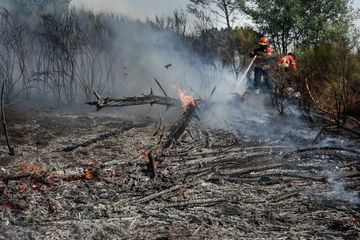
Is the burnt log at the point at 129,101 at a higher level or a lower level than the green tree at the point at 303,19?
lower

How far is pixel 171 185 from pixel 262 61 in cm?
775

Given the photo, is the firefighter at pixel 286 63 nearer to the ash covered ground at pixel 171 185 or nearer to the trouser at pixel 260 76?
the trouser at pixel 260 76

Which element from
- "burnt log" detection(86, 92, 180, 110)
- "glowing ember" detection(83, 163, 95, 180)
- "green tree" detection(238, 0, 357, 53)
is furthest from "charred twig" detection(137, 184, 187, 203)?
"green tree" detection(238, 0, 357, 53)

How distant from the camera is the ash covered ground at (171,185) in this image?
3.52 metres

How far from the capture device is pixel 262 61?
1127cm

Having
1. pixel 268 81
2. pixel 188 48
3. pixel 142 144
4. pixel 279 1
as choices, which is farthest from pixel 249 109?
pixel 279 1

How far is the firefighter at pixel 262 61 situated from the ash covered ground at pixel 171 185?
14.0ft

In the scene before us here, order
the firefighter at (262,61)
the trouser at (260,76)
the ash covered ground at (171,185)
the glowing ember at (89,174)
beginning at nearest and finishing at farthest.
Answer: the ash covered ground at (171,185)
the glowing ember at (89,174)
the firefighter at (262,61)
the trouser at (260,76)

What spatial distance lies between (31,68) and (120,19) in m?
3.65

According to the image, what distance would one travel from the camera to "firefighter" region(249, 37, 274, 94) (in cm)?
1101

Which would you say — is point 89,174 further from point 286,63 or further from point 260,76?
point 286,63

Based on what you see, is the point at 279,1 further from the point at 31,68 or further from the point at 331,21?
the point at 31,68

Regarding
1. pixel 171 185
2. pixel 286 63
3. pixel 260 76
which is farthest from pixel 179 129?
pixel 286 63

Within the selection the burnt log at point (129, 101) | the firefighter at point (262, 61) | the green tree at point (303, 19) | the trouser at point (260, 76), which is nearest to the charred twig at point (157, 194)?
the burnt log at point (129, 101)
